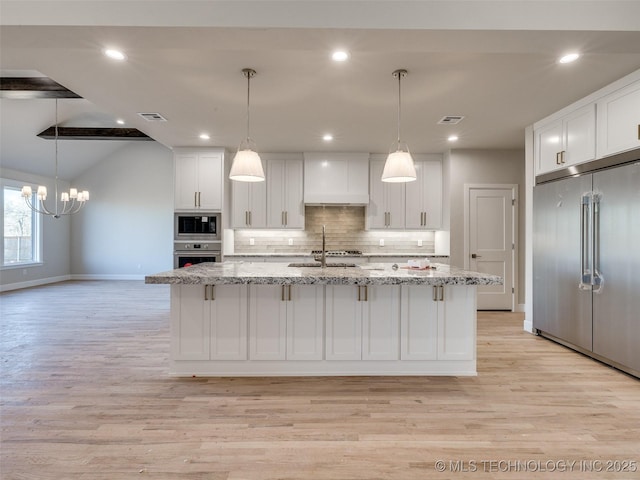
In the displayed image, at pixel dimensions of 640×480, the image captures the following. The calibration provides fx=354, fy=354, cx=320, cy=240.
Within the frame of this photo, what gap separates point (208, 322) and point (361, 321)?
49.8 inches

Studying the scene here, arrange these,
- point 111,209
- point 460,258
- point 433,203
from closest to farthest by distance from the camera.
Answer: point 460,258, point 433,203, point 111,209

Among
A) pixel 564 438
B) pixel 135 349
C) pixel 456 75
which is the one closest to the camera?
pixel 564 438

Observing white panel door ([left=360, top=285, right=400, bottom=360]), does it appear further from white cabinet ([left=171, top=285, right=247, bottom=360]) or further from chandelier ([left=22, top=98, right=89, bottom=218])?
chandelier ([left=22, top=98, right=89, bottom=218])

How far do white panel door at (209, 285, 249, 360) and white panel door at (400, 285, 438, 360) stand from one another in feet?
4.32

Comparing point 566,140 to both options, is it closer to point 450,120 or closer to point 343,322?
point 450,120

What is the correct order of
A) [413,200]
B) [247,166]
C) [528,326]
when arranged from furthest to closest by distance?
[413,200] → [528,326] → [247,166]

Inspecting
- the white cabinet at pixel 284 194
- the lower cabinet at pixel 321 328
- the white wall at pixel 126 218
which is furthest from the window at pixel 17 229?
the lower cabinet at pixel 321 328

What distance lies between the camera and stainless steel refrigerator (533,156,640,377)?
2.95 meters

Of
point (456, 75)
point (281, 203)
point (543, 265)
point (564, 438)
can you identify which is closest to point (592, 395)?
point (564, 438)

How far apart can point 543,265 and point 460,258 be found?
1549 mm

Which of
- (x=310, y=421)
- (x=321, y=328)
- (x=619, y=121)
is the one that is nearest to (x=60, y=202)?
(x=321, y=328)

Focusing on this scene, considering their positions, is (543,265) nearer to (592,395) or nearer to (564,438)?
(592,395)

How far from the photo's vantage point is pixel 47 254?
333 inches

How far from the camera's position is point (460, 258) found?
5.57m
